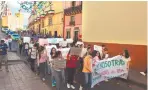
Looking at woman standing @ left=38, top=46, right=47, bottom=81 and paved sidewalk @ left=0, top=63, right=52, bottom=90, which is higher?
woman standing @ left=38, top=46, right=47, bottom=81

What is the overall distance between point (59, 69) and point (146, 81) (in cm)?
420

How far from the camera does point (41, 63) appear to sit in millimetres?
13219

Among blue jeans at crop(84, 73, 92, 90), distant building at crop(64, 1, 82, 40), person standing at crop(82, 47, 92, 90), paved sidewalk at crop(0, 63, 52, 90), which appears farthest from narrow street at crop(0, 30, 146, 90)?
distant building at crop(64, 1, 82, 40)

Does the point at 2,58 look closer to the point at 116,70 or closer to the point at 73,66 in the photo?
the point at 73,66

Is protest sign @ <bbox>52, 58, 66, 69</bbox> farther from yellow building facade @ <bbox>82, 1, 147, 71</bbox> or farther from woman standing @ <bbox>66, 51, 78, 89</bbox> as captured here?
yellow building facade @ <bbox>82, 1, 147, 71</bbox>

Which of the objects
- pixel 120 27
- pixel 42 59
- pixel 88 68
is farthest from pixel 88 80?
pixel 120 27

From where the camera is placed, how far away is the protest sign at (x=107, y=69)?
10258mm

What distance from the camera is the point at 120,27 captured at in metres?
17.5

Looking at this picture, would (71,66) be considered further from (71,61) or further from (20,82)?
(20,82)

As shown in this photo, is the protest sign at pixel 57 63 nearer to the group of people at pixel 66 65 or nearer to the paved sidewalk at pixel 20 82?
the group of people at pixel 66 65

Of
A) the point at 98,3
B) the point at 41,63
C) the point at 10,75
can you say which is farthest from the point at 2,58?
the point at 98,3

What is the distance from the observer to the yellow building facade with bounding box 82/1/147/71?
15180mm

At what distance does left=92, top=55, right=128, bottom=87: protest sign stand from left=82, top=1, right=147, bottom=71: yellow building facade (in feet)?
13.5

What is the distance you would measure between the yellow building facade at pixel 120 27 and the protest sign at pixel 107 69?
4.12m
